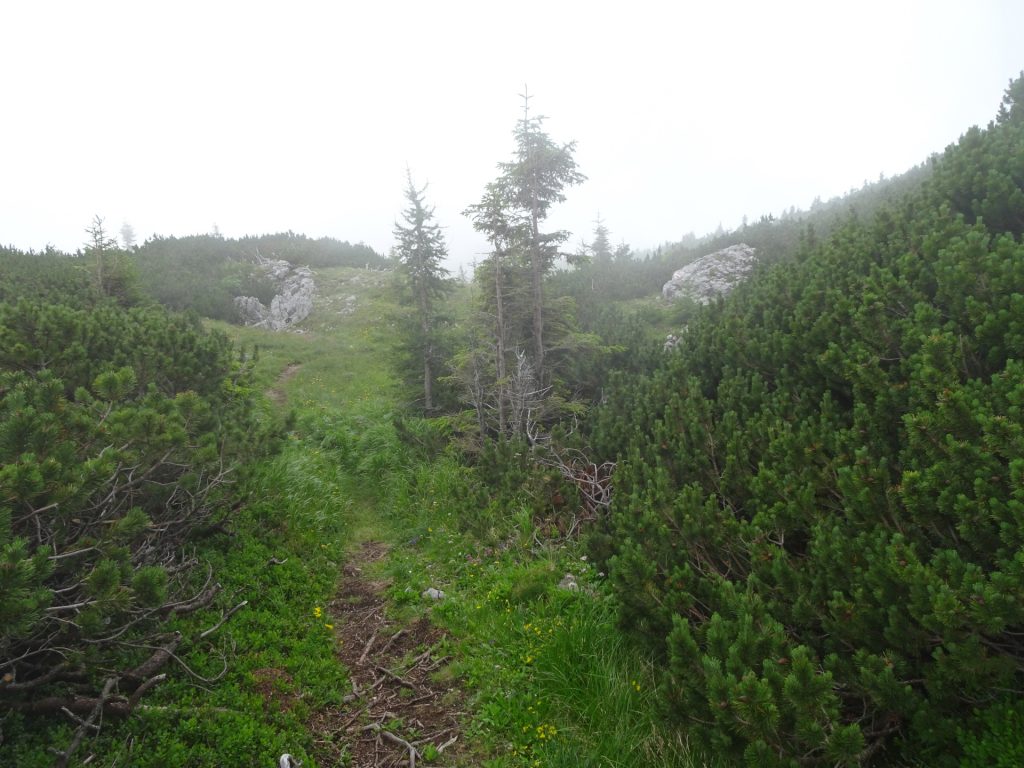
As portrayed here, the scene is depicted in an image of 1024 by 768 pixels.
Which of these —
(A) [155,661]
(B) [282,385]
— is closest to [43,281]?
(B) [282,385]

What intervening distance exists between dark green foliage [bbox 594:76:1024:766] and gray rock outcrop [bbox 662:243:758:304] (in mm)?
13173

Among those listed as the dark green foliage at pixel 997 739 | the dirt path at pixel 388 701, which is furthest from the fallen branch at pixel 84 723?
the dark green foliage at pixel 997 739

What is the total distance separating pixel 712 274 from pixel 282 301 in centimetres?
2125

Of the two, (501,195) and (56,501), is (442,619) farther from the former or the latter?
(501,195)

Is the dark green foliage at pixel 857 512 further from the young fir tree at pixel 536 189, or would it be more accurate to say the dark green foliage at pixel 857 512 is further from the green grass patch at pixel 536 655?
the young fir tree at pixel 536 189

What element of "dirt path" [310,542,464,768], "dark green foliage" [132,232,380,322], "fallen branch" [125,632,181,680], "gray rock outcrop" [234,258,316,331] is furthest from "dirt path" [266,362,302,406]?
"fallen branch" [125,632,181,680]

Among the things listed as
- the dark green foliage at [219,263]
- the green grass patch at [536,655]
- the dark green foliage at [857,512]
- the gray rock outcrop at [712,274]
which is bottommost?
the green grass patch at [536,655]

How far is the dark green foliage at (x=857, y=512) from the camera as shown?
273 cm

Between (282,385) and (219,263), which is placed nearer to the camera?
(282,385)

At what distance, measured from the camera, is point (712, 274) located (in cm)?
2083

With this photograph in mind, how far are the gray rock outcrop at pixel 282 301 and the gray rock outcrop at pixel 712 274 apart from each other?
1837cm

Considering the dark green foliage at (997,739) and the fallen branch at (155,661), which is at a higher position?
the dark green foliage at (997,739)

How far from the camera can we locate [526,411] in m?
11.3

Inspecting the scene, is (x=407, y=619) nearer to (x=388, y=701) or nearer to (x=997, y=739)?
(x=388, y=701)
